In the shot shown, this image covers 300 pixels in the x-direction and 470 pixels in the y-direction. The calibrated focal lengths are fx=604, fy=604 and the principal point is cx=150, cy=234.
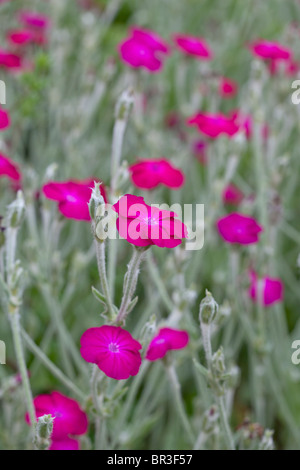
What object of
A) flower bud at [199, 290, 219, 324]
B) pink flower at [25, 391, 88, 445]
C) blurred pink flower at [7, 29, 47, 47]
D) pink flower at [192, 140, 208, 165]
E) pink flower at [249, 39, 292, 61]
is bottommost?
pink flower at [25, 391, 88, 445]

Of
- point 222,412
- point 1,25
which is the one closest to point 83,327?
point 222,412

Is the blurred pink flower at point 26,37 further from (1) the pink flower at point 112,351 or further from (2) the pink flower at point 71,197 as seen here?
(1) the pink flower at point 112,351

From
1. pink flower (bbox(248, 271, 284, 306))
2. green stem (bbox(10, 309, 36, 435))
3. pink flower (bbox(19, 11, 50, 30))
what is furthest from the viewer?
pink flower (bbox(19, 11, 50, 30))

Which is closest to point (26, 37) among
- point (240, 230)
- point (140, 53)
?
point (140, 53)

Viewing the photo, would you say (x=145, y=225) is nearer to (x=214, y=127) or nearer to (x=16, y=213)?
(x=16, y=213)

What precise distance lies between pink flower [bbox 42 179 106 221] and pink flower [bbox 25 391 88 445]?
0.23 metres

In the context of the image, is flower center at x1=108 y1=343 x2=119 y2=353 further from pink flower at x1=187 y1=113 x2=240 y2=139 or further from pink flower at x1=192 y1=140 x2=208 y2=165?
pink flower at x1=192 y1=140 x2=208 y2=165

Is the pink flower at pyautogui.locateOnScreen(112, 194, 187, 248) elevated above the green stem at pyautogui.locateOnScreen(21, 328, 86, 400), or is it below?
above

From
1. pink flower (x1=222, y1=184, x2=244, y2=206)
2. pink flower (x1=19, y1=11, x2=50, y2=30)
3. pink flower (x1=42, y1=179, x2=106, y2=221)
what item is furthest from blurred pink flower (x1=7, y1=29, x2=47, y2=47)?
pink flower (x1=42, y1=179, x2=106, y2=221)

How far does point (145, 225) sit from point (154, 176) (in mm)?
311

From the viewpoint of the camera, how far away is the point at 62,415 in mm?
715

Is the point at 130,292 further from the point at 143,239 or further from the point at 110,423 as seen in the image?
the point at 110,423

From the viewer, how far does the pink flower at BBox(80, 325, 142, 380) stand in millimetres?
570

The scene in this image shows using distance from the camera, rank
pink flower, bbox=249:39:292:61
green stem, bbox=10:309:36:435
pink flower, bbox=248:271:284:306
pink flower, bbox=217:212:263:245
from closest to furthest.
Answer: green stem, bbox=10:309:36:435, pink flower, bbox=217:212:263:245, pink flower, bbox=248:271:284:306, pink flower, bbox=249:39:292:61
